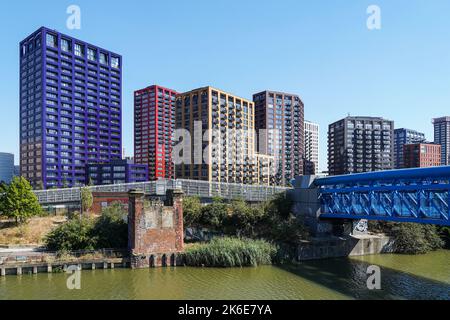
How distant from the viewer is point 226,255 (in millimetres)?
33781

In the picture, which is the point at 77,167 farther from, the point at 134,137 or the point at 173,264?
the point at 173,264

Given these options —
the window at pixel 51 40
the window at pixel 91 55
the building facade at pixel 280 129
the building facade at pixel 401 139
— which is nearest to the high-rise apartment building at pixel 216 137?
the building facade at pixel 280 129

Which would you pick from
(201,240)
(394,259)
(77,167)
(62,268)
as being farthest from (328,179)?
(77,167)

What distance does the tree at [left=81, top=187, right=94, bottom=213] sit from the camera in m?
47.2

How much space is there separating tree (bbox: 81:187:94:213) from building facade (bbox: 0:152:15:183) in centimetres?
15369

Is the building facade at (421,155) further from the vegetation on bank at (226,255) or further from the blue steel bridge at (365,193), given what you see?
the vegetation on bank at (226,255)

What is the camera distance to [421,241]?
41531 mm

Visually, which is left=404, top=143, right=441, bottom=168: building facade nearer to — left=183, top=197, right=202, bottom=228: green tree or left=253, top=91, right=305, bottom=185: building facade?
left=253, top=91, right=305, bottom=185: building facade

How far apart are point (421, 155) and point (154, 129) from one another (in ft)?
371

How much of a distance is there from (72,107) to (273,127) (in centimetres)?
6602

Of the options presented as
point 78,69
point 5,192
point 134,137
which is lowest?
point 5,192

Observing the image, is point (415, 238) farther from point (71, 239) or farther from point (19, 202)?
point (19, 202)

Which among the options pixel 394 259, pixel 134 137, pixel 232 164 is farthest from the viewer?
pixel 134 137

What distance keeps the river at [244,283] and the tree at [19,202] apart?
14203 mm
